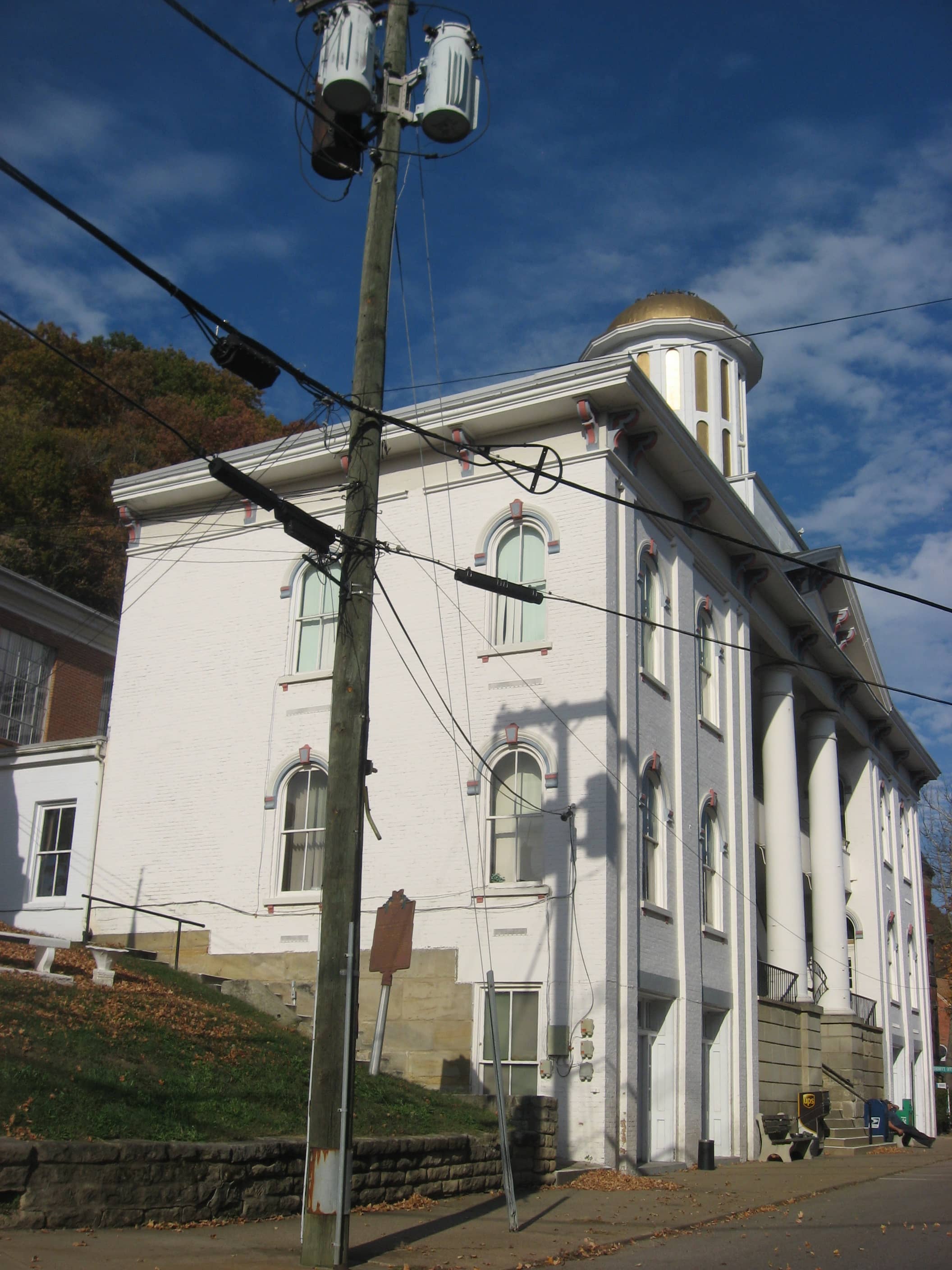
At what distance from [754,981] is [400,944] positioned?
33.4 feet

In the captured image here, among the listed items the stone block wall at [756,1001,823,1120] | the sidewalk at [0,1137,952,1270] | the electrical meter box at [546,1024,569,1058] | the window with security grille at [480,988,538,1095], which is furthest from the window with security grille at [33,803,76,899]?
the stone block wall at [756,1001,823,1120]

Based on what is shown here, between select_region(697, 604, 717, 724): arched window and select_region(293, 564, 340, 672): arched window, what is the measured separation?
7.00m

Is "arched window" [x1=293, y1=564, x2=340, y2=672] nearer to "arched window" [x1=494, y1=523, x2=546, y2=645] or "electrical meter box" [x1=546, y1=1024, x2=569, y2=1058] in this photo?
"arched window" [x1=494, y1=523, x2=546, y2=645]

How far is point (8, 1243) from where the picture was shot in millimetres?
8664

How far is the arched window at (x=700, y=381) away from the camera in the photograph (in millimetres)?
32125

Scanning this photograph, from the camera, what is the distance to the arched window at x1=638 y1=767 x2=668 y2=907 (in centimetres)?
2053

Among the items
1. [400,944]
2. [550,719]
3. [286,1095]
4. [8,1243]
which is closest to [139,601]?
[550,719]

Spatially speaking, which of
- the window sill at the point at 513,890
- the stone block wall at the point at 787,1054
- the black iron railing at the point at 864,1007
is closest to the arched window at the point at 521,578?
the window sill at the point at 513,890

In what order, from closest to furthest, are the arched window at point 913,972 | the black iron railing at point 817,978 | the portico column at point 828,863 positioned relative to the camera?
the black iron railing at point 817,978 < the portico column at point 828,863 < the arched window at point 913,972

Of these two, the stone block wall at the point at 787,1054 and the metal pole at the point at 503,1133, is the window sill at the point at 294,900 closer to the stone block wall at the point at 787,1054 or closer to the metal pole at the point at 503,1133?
the metal pole at the point at 503,1133

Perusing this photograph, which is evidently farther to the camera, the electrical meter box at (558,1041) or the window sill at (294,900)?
the window sill at (294,900)

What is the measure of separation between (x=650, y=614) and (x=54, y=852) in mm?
11924

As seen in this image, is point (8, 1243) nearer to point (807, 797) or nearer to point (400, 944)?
point (400, 944)

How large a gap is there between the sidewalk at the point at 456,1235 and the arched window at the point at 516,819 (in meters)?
4.96
